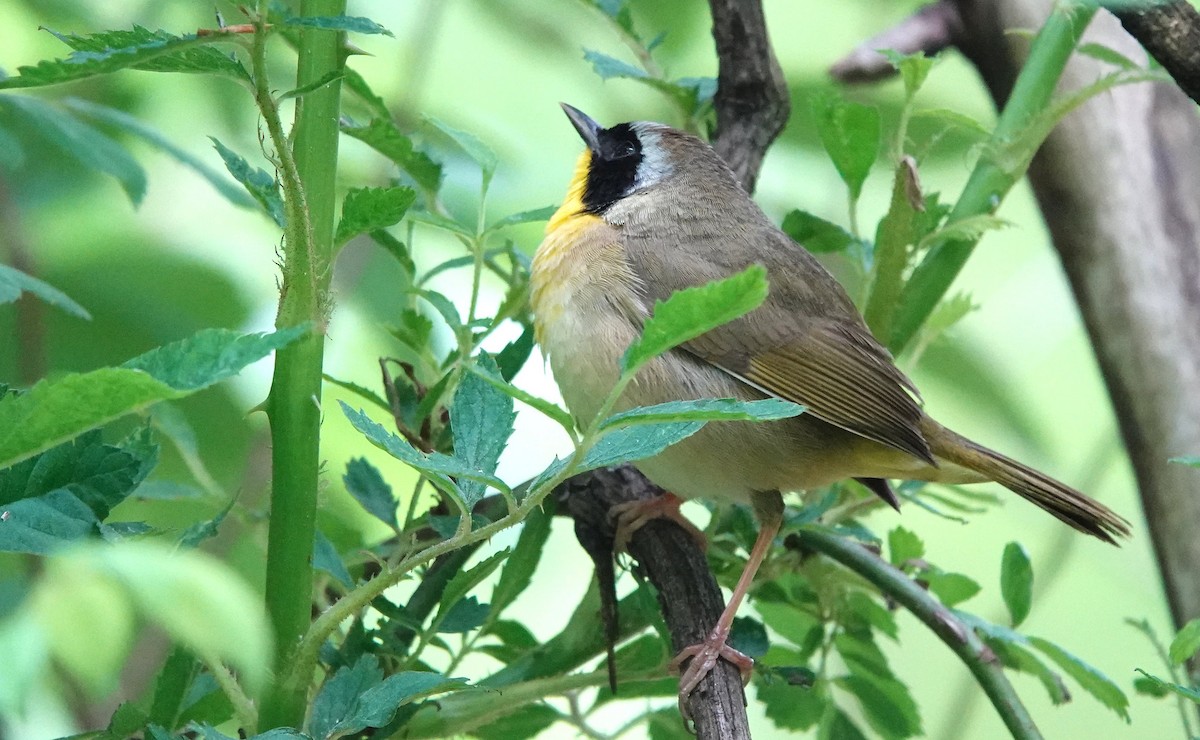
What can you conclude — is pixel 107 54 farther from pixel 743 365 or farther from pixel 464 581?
pixel 743 365

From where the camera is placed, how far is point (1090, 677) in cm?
167

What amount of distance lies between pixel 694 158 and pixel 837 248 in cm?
50

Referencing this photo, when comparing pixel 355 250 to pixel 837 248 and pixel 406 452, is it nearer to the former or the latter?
pixel 837 248

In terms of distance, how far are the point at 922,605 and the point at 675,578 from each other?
0.35 metres

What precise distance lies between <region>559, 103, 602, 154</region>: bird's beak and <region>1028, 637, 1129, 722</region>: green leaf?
4.94ft

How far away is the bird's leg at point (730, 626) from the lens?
4.89ft

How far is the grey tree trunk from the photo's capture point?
2.57m

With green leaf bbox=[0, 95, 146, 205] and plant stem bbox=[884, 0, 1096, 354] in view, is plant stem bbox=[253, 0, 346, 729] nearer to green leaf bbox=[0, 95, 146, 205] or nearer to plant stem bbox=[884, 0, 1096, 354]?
green leaf bbox=[0, 95, 146, 205]

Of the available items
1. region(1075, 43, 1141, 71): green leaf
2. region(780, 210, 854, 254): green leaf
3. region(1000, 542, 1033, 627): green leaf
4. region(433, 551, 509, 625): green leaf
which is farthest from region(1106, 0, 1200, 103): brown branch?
region(433, 551, 509, 625): green leaf

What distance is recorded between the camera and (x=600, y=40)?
3.45m

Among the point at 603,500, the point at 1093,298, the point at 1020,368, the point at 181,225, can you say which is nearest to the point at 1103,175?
the point at 1093,298

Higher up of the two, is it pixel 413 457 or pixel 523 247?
pixel 523 247

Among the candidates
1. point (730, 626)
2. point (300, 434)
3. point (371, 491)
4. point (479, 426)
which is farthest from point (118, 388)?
point (730, 626)

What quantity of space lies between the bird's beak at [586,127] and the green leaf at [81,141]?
3.69ft
